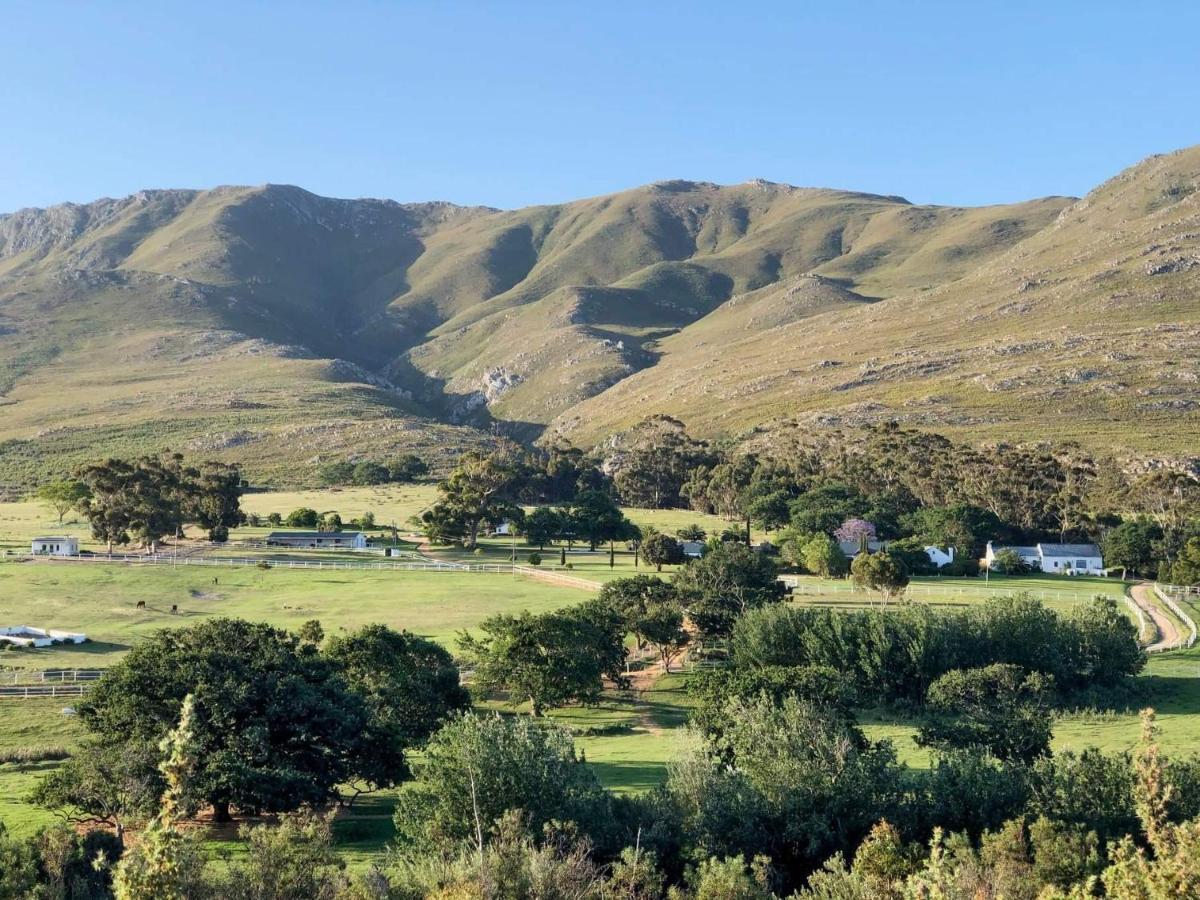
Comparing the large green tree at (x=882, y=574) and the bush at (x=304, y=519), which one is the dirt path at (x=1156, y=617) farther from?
the bush at (x=304, y=519)

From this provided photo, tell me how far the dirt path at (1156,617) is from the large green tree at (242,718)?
41600mm

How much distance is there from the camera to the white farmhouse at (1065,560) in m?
87.9

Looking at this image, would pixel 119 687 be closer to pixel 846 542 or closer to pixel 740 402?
pixel 846 542

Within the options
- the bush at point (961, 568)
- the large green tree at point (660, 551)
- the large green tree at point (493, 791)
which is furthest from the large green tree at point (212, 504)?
the large green tree at point (493, 791)

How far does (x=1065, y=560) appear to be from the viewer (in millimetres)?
88312

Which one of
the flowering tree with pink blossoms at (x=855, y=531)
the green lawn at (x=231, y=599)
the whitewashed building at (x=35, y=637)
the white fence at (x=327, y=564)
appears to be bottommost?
the whitewashed building at (x=35, y=637)

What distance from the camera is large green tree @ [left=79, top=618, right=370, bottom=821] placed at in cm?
2920

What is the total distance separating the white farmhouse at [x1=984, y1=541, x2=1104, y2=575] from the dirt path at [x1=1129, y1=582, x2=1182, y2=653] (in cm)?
697

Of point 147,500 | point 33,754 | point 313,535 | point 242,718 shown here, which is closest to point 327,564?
point 313,535

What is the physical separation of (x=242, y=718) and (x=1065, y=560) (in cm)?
7442

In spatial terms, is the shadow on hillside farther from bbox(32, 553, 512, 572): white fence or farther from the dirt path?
bbox(32, 553, 512, 572): white fence

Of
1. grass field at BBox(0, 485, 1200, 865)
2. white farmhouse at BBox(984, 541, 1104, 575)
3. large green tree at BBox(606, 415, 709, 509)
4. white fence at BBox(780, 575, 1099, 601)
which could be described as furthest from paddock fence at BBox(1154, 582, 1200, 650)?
large green tree at BBox(606, 415, 709, 509)

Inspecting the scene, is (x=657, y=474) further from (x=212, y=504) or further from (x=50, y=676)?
(x=50, y=676)

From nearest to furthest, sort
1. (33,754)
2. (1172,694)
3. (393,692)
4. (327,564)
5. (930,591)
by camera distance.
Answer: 1. (33,754)
2. (393,692)
3. (1172,694)
4. (930,591)
5. (327,564)
